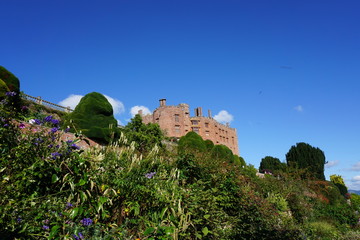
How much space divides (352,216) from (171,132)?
33705 millimetres

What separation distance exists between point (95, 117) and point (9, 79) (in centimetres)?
499

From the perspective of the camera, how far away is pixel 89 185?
413cm

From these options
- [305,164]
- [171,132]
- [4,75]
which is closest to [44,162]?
[4,75]

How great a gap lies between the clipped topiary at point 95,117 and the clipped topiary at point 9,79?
3.20 metres

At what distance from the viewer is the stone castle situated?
47000 millimetres

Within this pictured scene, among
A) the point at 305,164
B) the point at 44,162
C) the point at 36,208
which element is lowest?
the point at 36,208

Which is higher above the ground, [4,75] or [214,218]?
[4,75]

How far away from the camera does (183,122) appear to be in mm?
48250

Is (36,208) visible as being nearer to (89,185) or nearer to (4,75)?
(89,185)

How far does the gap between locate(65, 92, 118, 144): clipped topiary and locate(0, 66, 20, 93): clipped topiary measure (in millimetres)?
3196

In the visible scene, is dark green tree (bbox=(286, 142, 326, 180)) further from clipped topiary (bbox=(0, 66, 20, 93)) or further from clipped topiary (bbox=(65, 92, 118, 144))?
clipped topiary (bbox=(0, 66, 20, 93))

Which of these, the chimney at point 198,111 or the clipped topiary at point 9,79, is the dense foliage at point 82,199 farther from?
the chimney at point 198,111

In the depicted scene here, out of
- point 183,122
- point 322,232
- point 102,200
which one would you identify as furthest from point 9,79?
point 183,122

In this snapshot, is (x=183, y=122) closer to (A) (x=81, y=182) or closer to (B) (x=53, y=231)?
(A) (x=81, y=182)
